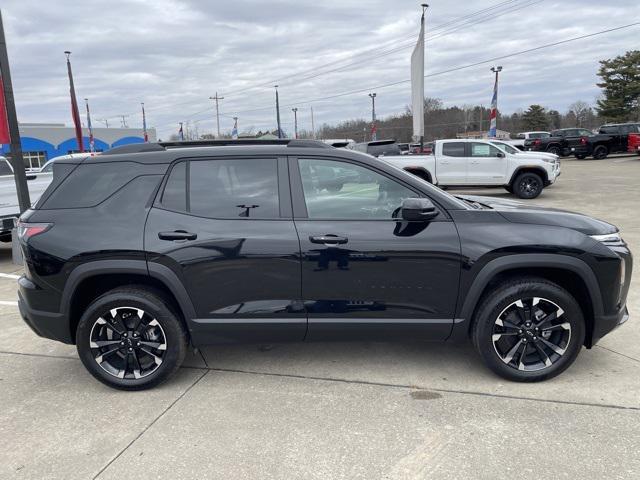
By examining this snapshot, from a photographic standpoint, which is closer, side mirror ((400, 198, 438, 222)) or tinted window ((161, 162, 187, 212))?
side mirror ((400, 198, 438, 222))

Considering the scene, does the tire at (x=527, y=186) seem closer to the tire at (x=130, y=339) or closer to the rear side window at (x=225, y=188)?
the rear side window at (x=225, y=188)

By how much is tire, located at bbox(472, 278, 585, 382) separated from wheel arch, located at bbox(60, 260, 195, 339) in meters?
2.11

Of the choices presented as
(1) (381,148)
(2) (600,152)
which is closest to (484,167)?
(1) (381,148)

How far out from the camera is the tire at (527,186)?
45.6 feet

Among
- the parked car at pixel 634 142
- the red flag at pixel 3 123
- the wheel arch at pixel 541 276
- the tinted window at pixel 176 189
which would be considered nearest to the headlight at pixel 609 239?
the wheel arch at pixel 541 276

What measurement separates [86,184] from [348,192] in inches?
76.0

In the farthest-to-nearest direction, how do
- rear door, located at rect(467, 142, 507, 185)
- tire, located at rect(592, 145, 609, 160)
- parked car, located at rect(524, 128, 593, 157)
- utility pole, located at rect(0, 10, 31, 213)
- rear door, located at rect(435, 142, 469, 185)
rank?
parked car, located at rect(524, 128, 593, 157), tire, located at rect(592, 145, 609, 160), rear door, located at rect(435, 142, 469, 185), rear door, located at rect(467, 142, 507, 185), utility pole, located at rect(0, 10, 31, 213)

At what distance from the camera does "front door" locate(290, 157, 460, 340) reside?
3355 millimetres

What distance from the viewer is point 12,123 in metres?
7.85

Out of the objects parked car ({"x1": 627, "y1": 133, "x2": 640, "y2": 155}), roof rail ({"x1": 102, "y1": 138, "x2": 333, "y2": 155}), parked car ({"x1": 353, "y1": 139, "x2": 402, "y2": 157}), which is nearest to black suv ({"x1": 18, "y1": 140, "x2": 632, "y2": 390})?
roof rail ({"x1": 102, "y1": 138, "x2": 333, "y2": 155})

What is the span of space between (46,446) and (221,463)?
1.13 metres

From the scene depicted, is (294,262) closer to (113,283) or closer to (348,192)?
(348,192)

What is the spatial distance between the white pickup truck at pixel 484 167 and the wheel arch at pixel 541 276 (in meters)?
11.0

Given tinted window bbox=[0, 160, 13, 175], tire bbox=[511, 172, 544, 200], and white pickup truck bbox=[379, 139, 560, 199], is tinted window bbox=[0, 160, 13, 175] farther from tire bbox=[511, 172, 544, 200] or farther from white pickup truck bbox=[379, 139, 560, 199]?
tire bbox=[511, 172, 544, 200]
